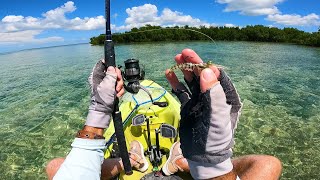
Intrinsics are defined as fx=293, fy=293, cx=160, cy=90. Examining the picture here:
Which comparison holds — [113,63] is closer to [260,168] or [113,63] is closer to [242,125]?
[260,168]

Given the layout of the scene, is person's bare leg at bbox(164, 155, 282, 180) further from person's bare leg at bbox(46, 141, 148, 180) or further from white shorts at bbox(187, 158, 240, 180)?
white shorts at bbox(187, 158, 240, 180)

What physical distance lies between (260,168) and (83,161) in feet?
8.47

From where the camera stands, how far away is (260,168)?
3672 mm

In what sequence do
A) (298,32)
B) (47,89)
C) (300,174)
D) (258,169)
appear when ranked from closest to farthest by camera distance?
(258,169) < (300,174) < (47,89) < (298,32)

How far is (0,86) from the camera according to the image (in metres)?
17.3

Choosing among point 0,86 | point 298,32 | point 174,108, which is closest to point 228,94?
point 174,108

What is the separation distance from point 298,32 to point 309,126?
61651 millimetres

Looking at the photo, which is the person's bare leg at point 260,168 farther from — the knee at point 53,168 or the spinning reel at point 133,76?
the knee at point 53,168

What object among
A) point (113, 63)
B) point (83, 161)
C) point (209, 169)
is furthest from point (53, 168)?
point (209, 169)

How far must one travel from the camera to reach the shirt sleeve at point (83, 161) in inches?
69.9

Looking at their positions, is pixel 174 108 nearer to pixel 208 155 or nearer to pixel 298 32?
pixel 208 155

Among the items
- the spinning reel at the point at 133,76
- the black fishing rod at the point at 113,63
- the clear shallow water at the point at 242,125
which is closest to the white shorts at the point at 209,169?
the black fishing rod at the point at 113,63

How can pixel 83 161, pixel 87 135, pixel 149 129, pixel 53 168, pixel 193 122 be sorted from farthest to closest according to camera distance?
pixel 149 129, pixel 53 168, pixel 87 135, pixel 83 161, pixel 193 122

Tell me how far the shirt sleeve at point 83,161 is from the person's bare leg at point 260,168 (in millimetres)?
2342
